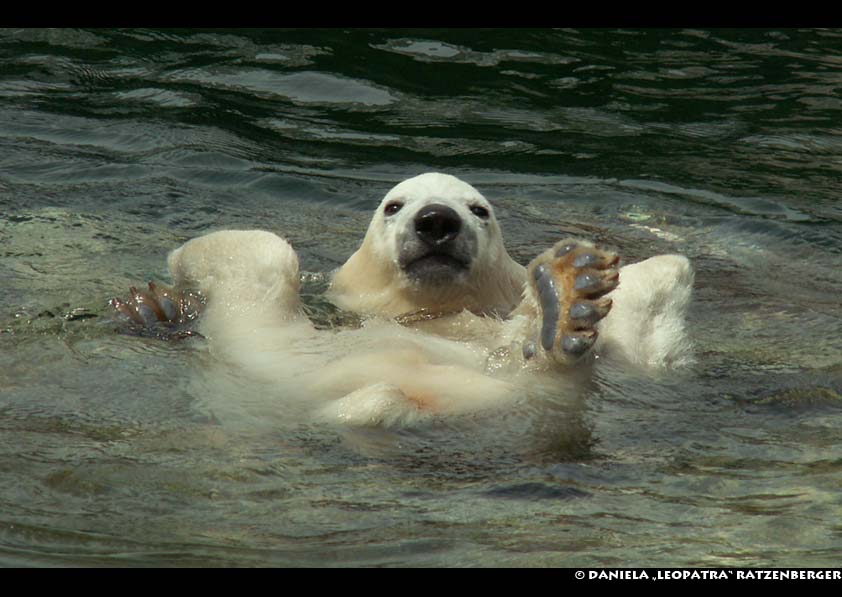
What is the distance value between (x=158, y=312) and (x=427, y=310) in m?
1.11

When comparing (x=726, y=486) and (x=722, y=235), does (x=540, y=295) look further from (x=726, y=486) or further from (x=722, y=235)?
(x=722, y=235)

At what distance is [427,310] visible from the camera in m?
5.55

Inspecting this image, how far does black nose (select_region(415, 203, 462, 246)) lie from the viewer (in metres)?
5.30

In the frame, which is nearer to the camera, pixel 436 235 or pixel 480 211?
pixel 436 235

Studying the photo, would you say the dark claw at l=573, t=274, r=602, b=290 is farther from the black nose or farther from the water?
the black nose

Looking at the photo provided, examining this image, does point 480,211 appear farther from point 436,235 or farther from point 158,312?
point 158,312

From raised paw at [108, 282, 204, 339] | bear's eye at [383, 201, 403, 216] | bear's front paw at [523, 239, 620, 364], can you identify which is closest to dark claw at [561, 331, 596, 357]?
bear's front paw at [523, 239, 620, 364]

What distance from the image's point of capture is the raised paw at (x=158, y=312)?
546cm

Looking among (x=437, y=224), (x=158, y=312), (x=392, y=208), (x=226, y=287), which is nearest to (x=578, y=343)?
(x=437, y=224)

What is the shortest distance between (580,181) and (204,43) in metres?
3.93

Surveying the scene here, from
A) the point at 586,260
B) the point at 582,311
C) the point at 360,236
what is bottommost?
the point at 360,236

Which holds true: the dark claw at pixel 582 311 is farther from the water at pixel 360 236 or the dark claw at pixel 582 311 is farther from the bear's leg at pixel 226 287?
the bear's leg at pixel 226 287

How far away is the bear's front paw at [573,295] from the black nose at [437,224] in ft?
2.33
